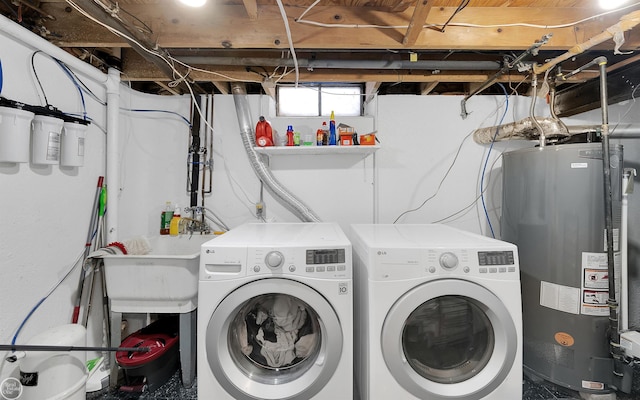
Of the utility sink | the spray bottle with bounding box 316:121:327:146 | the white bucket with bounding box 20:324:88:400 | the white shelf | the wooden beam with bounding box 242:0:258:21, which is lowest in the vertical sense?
the white bucket with bounding box 20:324:88:400

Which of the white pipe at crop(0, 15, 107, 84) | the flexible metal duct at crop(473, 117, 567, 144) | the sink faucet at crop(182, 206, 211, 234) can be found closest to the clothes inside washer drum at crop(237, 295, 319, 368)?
the sink faucet at crop(182, 206, 211, 234)

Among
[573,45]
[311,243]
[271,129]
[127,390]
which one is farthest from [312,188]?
[573,45]

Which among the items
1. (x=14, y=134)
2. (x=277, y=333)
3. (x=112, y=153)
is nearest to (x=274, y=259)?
(x=277, y=333)

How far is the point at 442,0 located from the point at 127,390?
2.84 metres

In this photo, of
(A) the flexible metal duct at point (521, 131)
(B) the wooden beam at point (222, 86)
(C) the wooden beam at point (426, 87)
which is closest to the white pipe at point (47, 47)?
(B) the wooden beam at point (222, 86)

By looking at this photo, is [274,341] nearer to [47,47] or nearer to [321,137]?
[321,137]

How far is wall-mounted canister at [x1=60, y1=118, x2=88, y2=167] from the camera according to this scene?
63.7 inches

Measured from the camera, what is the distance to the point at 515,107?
2400 mm

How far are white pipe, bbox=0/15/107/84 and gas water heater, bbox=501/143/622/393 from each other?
2878 millimetres

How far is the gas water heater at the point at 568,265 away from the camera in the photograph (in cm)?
157

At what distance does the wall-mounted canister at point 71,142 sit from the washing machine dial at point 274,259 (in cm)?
135

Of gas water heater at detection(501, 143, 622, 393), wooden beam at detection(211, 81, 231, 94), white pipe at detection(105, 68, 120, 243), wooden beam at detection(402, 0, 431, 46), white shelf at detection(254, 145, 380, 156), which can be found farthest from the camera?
wooden beam at detection(211, 81, 231, 94)

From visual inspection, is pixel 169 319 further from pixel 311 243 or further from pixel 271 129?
pixel 271 129

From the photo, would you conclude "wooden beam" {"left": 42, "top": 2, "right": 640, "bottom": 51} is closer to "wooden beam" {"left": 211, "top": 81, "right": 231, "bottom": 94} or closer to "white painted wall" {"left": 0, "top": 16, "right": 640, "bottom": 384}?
"wooden beam" {"left": 211, "top": 81, "right": 231, "bottom": 94}
